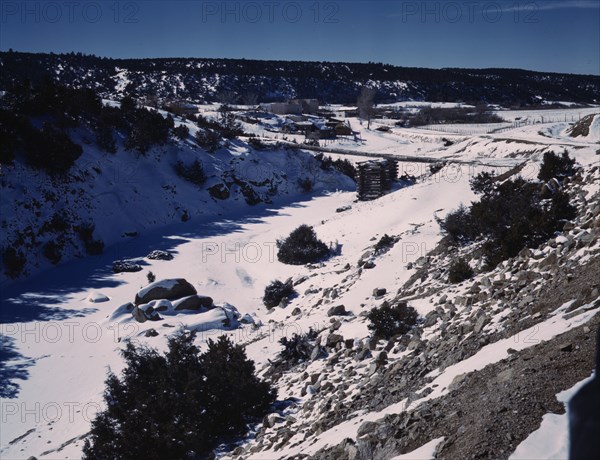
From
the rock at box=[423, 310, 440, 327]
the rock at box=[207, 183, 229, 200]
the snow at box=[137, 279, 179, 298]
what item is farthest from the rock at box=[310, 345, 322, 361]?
the rock at box=[207, 183, 229, 200]

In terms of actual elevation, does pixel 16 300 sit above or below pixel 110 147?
below

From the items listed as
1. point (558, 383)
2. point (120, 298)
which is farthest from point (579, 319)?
point (120, 298)

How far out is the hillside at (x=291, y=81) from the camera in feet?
331

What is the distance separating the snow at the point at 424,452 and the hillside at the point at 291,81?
3540 inches

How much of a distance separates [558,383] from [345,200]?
102 ft

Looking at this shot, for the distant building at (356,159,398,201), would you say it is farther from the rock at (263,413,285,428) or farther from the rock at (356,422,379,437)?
the rock at (356,422,379,437)

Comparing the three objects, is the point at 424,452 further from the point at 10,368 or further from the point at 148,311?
the point at 148,311

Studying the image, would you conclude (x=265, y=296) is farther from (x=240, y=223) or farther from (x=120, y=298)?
(x=240, y=223)

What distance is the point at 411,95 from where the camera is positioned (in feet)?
407

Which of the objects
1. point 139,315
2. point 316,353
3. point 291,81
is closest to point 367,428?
point 316,353

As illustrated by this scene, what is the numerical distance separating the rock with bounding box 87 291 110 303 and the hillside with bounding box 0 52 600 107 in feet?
248

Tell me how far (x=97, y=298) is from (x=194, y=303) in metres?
4.44

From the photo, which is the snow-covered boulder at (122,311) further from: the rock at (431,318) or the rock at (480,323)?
the rock at (480,323)

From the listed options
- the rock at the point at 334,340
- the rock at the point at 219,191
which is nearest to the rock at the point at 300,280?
the rock at the point at 334,340
